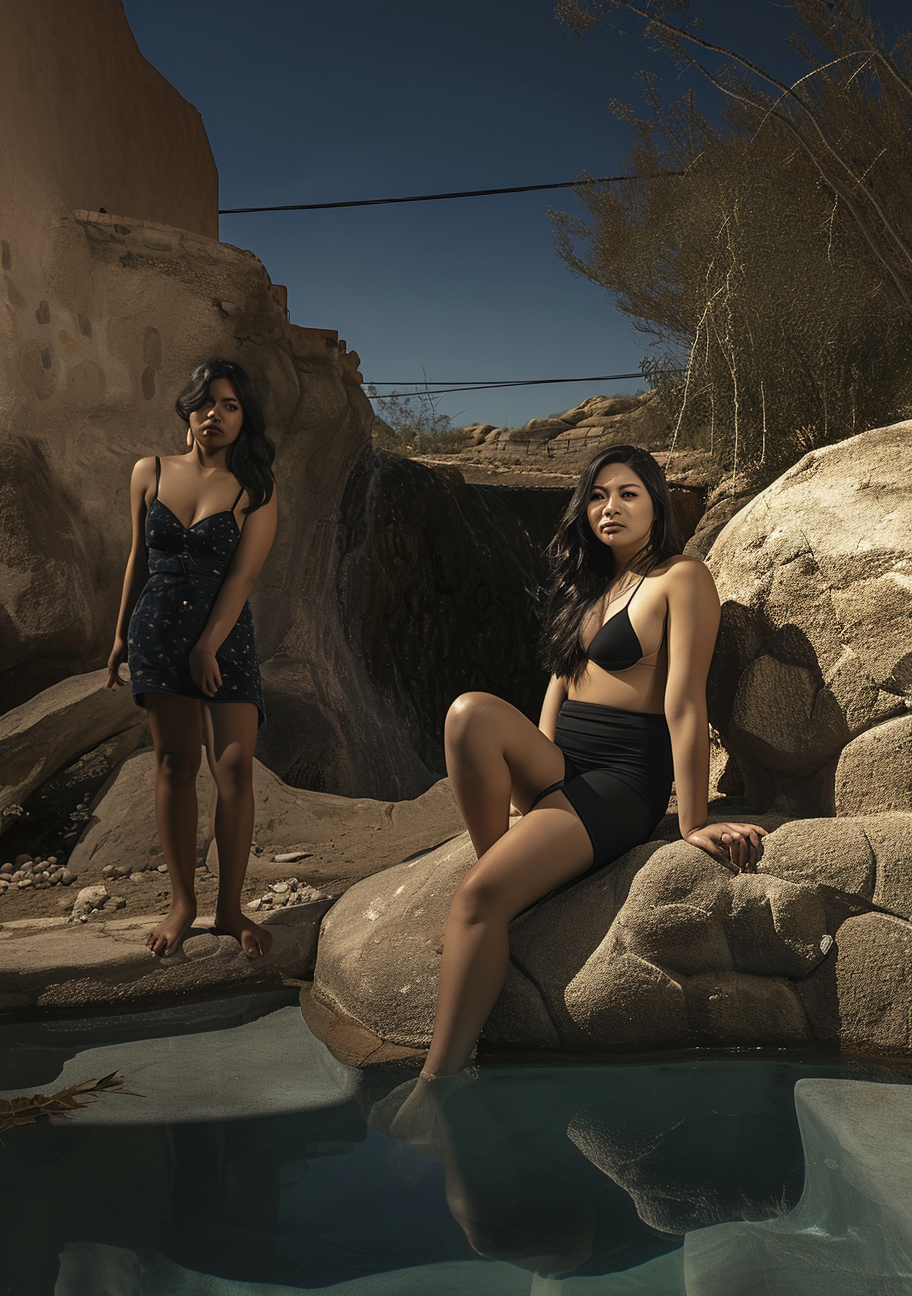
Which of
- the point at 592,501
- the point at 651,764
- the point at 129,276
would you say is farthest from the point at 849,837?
the point at 129,276

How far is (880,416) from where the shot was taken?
20.7ft

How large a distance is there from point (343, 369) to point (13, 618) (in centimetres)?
277

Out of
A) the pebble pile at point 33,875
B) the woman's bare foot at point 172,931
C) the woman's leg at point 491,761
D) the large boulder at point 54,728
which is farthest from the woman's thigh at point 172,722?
the large boulder at point 54,728

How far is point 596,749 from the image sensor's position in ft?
7.47

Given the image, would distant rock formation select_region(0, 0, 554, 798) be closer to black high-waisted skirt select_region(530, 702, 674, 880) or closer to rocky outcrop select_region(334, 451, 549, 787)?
rocky outcrop select_region(334, 451, 549, 787)

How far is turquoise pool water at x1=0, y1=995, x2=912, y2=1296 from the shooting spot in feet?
4.66

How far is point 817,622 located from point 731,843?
692 mm

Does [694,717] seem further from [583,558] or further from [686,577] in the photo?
[583,558]

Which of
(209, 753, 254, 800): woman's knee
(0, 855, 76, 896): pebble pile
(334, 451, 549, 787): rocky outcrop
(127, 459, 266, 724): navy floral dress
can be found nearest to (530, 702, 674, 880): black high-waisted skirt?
(209, 753, 254, 800): woman's knee

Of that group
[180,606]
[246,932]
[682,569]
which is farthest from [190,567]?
[682,569]

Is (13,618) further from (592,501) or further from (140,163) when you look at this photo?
(140,163)

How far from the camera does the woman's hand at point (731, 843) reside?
2117 mm

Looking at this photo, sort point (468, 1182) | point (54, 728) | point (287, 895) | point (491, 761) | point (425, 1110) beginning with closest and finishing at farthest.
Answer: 1. point (468, 1182)
2. point (425, 1110)
3. point (491, 761)
4. point (287, 895)
5. point (54, 728)

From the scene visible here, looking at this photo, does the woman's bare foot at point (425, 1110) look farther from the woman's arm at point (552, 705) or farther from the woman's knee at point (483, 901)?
the woman's arm at point (552, 705)
